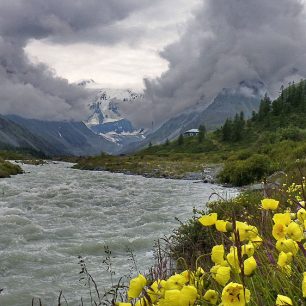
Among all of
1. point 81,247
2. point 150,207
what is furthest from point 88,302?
point 150,207

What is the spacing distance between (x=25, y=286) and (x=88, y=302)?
1.96m

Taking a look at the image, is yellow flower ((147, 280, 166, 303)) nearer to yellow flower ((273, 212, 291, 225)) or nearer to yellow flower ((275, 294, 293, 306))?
yellow flower ((275, 294, 293, 306))

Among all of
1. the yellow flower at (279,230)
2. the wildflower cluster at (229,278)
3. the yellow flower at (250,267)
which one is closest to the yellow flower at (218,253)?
the wildflower cluster at (229,278)

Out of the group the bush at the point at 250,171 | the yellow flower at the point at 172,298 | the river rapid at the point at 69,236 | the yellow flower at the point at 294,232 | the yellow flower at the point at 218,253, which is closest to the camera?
the yellow flower at the point at 172,298

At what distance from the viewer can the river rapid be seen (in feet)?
31.9

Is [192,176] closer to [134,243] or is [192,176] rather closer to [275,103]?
[134,243]

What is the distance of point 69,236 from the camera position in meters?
14.9

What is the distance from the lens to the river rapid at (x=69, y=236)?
9719mm

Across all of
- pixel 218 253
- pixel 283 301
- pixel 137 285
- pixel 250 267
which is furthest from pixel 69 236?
pixel 283 301

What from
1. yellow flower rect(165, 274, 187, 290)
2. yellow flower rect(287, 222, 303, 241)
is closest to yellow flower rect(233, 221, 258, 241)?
yellow flower rect(287, 222, 303, 241)

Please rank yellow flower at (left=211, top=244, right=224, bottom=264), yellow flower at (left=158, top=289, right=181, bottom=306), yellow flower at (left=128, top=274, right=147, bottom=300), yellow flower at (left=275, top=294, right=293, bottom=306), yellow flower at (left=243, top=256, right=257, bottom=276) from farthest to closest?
yellow flower at (left=211, top=244, right=224, bottom=264), yellow flower at (left=128, top=274, right=147, bottom=300), yellow flower at (left=243, top=256, right=257, bottom=276), yellow flower at (left=158, top=289, right=181, bottom=306), yellow flower at (left=275, top=294, right=293, bottom=306)

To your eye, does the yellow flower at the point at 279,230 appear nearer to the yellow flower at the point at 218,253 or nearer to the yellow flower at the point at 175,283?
the yellow flower at the point at 218,253

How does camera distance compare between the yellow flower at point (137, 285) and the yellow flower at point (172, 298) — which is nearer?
the yellow flower at point (172, 298)

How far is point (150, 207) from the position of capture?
22.1 metres
